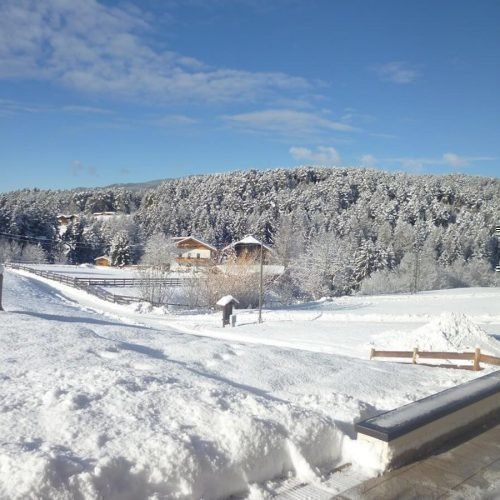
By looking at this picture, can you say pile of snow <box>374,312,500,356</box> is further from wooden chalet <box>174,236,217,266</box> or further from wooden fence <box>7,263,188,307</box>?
wooden chalet <box>174,236,217,266</box>

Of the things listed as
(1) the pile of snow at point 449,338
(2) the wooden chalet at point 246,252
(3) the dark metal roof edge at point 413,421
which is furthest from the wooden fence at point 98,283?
(3) the dark metal roof edge at point 413,421

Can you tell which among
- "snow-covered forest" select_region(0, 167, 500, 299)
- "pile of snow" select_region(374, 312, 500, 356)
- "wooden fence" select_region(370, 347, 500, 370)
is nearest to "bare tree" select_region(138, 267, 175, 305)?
"snow-covered forest" select_region(0, 167, 500, 299)

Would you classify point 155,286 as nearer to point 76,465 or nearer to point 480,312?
point 480,312

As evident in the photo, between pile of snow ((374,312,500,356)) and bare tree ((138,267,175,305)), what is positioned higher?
pile of snow ((374,312,500,356))

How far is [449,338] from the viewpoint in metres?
16.9

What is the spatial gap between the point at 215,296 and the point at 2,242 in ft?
138

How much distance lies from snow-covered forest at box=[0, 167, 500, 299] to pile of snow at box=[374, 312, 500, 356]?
36.8m

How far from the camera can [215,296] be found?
43562mm

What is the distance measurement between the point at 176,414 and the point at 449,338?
14436mm

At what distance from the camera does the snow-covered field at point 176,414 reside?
3623mm

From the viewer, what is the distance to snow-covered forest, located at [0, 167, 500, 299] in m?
64.9

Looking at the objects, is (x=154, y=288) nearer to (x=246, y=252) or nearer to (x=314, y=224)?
(x=246, y=252)

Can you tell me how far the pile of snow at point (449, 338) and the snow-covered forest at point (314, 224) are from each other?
3679 centimetres

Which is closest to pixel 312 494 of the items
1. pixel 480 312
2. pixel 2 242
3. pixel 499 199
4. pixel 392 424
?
pixel 392 424
